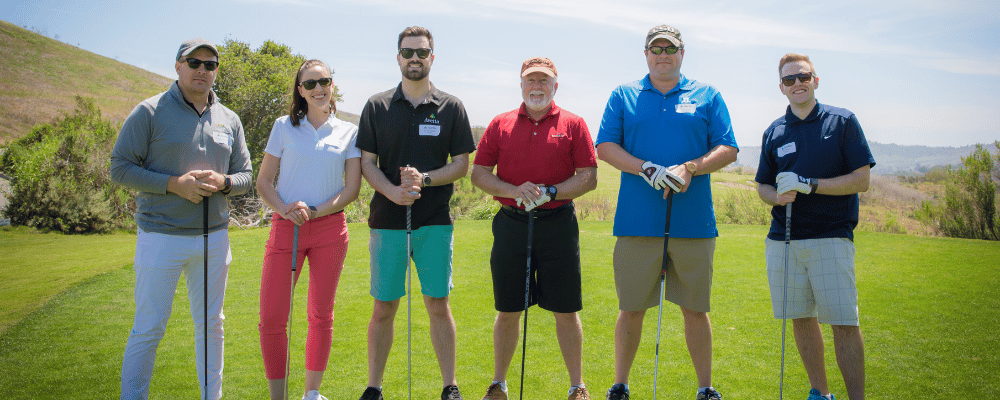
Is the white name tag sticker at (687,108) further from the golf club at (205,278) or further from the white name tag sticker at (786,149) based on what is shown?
the golf club at (205,278)

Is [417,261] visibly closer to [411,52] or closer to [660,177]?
[411,52]

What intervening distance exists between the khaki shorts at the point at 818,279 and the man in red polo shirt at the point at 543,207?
1.10m

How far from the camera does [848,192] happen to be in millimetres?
2891

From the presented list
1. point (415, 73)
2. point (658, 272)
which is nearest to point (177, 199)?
point (415, 73)

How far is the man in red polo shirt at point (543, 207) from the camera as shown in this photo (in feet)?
9.77

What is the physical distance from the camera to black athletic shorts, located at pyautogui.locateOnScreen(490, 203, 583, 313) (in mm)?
2990

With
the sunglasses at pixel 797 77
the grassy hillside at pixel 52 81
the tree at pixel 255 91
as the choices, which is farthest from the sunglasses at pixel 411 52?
the grassy hillside at pixel 52 81

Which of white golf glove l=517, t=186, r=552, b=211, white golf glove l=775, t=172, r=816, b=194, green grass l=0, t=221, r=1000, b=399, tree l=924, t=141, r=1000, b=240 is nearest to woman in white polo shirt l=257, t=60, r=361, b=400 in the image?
green grass l=0, t=221, r=1000, b=399

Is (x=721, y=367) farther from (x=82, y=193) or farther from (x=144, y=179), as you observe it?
(x=82, y=193)

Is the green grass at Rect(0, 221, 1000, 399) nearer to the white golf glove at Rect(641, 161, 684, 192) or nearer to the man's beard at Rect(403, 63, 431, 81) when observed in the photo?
the white golf glove at Rect(641, 161, 684, 192)

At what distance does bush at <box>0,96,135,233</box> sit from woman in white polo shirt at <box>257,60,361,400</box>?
1234cm

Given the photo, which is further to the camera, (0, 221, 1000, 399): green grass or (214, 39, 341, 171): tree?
(214, 39, 341, 171): tree

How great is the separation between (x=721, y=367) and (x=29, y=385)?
4622 mm

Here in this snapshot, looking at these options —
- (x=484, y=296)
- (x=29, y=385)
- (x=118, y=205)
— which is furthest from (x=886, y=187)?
(x=118, y=205)
